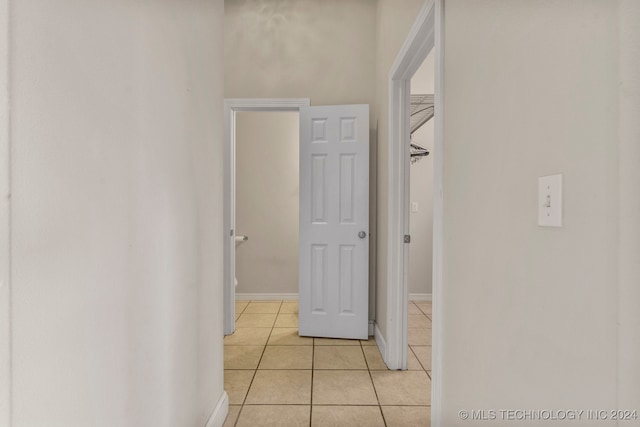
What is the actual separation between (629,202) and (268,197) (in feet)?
12.3

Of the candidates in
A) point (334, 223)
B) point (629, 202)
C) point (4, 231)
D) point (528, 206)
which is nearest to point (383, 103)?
point (334, 223)

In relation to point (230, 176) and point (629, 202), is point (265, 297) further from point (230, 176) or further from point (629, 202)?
point (629, 202)

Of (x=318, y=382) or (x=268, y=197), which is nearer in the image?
(x=318, y=382)

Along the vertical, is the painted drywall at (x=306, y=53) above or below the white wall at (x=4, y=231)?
above

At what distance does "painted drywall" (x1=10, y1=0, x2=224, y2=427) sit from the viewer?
24.9 inches

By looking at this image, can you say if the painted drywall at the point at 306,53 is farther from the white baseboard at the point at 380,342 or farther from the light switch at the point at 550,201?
the light switch at the point at 550,201

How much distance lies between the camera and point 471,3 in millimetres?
1127

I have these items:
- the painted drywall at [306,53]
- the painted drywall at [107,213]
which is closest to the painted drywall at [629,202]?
A: the painted drywall at [107,213]

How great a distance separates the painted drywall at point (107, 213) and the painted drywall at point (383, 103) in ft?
4.36

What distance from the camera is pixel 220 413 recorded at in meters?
1.69

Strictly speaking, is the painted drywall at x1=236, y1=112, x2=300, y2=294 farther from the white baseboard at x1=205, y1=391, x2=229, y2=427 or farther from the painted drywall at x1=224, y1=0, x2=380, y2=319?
the white baseboard at x1=205, y1=391, x2=229, y2=427

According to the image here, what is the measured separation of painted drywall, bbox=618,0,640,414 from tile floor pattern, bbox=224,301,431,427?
4.70 ft

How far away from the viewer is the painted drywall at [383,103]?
88.2 inches

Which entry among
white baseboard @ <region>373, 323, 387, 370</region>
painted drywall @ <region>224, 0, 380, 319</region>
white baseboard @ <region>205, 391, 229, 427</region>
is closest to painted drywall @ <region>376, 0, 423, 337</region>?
white baseboard @ <region>373, 323, 387, 370</region>
